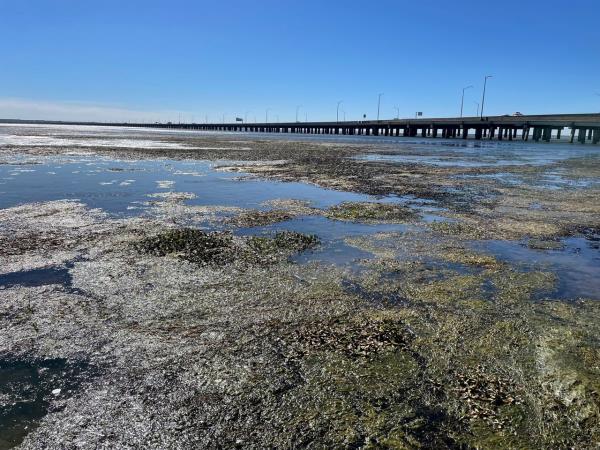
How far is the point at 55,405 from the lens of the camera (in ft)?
10.9

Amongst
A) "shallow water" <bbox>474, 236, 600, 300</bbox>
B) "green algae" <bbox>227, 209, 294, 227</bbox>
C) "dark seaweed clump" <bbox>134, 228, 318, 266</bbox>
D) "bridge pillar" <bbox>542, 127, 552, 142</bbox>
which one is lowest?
"shallow water" <bbox>474, 236, 600, 300</bbox>

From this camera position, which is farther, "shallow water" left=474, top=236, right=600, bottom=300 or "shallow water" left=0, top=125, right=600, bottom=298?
"shallow water" left=0, top=125, right=600, bottom=298

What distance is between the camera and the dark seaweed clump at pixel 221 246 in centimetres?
720

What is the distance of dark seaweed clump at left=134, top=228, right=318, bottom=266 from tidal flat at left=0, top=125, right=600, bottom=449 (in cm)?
6

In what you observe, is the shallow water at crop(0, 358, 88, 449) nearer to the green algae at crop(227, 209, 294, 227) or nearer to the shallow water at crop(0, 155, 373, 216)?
the green algae at crop(227, 209, 294, 227)

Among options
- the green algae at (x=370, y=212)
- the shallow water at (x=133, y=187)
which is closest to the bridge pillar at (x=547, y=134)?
the shallow water at (x=133, y=187)

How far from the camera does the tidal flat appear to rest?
10.5 ft

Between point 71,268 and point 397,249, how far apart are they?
5571 mm

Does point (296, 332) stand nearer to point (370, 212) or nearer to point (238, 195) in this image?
point (370, 212)

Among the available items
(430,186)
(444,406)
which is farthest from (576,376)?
(430,186)

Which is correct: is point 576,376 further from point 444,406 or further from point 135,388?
point 135,388

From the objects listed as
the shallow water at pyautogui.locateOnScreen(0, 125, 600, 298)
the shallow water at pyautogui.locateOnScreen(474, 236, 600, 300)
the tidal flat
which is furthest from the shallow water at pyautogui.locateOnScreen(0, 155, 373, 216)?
the shallow water at pyautogui.locateOnScreen(474, 236, 600, 300)

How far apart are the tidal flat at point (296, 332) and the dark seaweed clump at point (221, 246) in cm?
6

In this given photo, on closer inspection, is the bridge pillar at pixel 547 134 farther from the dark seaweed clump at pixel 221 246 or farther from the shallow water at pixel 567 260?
the dark seaweed clump at pixel 221 246
